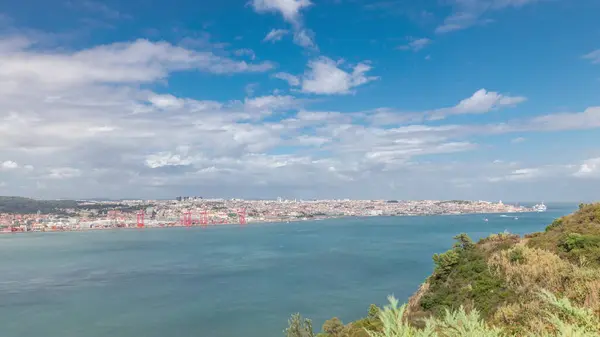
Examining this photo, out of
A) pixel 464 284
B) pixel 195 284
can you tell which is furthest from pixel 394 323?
pixel 195 284

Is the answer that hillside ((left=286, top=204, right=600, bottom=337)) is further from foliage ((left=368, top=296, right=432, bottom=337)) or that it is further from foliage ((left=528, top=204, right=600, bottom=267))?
foliage ((left=368, top=296, right=432, bottom=337))

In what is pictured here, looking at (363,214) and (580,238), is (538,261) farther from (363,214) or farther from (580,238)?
(363,214)

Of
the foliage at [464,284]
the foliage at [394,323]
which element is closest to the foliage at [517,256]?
the foliage at [464,284]

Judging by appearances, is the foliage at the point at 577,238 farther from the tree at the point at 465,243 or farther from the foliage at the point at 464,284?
the tree at the point at 465,243

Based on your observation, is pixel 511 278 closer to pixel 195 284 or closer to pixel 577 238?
pixel 577 238

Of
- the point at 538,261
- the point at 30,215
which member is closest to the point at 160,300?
the point at 538,261
